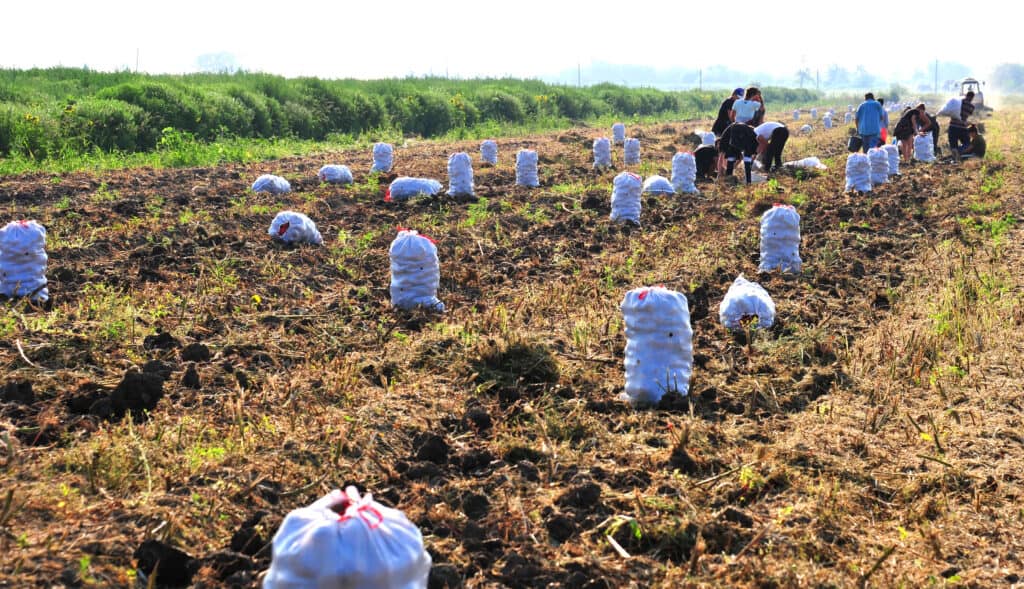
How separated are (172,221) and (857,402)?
259 inches

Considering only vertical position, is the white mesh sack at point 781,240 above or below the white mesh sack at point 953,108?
below

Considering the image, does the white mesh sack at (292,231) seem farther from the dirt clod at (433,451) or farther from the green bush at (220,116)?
the green bush at (220,116)

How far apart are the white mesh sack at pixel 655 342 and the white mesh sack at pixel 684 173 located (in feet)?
23.3

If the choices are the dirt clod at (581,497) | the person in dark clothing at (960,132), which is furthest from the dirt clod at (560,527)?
the person in dark clothing at (960,132)

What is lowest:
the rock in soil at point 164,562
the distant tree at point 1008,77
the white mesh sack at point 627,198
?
the rock in soil at point 164,562

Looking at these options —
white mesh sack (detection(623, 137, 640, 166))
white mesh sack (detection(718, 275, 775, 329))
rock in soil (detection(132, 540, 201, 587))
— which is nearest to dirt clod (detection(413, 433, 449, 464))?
rock in soil (detection(132, 540, 201, 587))

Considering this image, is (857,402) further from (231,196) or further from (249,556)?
(231,196)

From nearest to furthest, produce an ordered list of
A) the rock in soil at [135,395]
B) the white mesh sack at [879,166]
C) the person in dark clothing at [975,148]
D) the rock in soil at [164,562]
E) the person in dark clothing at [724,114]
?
the rock in soil at [164,562], the rock in soil at [135,395], the white mesh sack at [879,166], the person in dark clothing at [724,114], the person in dark clothing at [975,148]

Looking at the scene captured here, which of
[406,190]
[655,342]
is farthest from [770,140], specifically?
[655,342]

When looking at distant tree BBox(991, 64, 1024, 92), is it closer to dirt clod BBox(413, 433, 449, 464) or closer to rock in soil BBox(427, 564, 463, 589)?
dirt clod BBox(413, 433, 449, 464)

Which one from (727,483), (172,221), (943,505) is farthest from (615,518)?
(172,221)

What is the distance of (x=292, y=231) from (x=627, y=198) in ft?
11.3

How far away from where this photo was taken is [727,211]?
30.6ft

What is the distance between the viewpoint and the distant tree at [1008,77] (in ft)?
402
